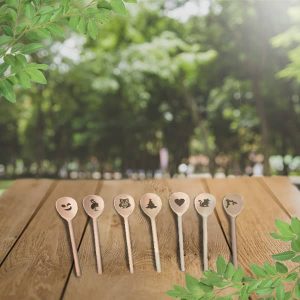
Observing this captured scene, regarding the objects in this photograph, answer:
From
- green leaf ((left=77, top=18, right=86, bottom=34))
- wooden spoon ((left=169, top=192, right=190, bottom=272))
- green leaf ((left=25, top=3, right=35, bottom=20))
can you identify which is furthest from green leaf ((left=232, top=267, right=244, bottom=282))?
green leaf ((left=25, top=3, right=35, bottom=20))

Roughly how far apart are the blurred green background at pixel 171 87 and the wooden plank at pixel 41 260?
962 centimetres

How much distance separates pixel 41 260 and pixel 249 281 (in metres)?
0.79

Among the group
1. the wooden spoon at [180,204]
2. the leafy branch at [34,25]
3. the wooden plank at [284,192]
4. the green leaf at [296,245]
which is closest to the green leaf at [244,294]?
the green leaf at [296,245]

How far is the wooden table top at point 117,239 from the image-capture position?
182cm

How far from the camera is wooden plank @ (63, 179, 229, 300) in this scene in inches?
70.3

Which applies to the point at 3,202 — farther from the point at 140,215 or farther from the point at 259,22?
the point at 259,22

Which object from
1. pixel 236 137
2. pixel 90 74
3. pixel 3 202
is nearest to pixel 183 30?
pixel 90 74

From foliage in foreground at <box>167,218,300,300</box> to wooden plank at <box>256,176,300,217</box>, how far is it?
590 mm

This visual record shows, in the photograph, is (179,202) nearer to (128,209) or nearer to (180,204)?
(180,204)

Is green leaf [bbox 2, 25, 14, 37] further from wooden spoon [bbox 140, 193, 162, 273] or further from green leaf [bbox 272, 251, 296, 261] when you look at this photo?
green leaf [bbox 272, 251, 296, 261]

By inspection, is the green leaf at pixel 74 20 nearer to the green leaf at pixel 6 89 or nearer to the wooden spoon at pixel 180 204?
the green leaf at pixel 6 89

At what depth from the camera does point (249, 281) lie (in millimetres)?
1674

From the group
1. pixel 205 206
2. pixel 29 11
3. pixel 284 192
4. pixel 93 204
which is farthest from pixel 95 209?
pixel 284 192

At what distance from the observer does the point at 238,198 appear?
6.26 ft
